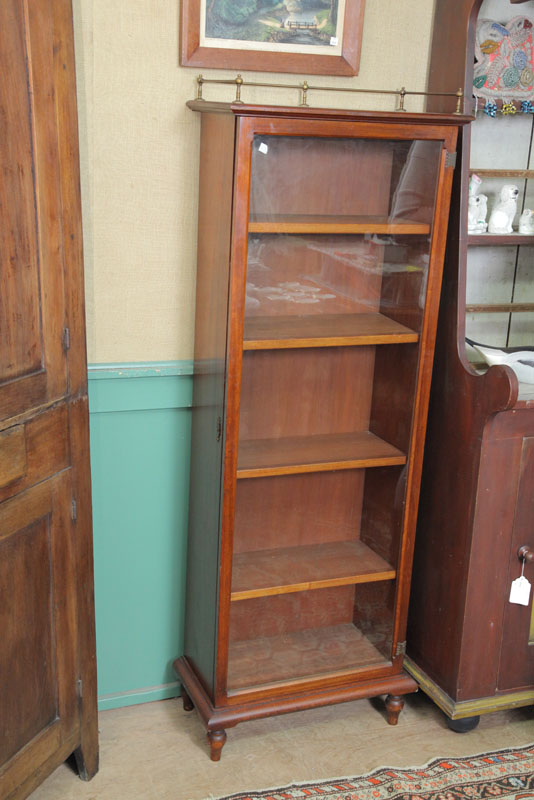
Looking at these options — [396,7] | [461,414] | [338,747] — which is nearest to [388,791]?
[338,747]

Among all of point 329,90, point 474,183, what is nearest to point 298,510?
point 474,183

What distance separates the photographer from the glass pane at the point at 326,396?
7.12ft

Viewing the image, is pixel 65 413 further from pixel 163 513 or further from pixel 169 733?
pixel 169 733

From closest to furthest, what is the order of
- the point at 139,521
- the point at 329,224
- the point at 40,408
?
1. the point at 40,408
2. the point at 329,224
3. the point at 139,521

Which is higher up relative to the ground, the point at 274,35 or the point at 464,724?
the point at 274,35

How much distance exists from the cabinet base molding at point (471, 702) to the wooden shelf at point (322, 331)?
1.03 metres

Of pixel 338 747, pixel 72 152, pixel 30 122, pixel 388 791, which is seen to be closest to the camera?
pixel 30 122

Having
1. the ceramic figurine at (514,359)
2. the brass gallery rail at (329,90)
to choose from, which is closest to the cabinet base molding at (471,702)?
the ceramic figurine at (514,359)

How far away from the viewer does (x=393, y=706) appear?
8.34ft

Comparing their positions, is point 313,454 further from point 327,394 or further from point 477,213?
point 477,213

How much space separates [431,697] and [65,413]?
4.53 feet

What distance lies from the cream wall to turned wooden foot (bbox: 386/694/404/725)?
3.92 feet

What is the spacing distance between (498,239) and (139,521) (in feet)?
4.31

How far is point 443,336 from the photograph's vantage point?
2418 mm
